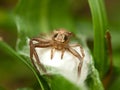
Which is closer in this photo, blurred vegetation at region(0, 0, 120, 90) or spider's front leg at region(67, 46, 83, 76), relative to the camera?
spider's front leg at region(67, 46, 83, 76)

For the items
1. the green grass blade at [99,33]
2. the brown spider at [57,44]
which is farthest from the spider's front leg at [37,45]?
the green grass blade at [99,33]

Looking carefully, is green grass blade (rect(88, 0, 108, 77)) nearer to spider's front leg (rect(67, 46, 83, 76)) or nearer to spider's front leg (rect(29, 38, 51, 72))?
Answer: spider's front leg (rect(67, 46, 83, 76))

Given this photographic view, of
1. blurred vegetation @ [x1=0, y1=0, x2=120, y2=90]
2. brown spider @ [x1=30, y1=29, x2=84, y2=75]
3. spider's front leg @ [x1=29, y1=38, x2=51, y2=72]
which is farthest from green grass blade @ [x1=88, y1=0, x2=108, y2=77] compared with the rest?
blurred vegetation @ [x1=0, y1=0, x2=120, y2=90]

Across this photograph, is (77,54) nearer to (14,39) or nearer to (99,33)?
(99,33)

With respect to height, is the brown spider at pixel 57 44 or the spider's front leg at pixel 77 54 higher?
the brown spider at pixel 57 44

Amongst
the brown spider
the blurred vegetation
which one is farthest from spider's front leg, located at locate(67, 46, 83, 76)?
the blurred vegetation

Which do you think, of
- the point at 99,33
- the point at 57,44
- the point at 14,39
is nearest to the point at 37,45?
the point at 57,44

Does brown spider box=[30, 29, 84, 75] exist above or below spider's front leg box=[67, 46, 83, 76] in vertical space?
above

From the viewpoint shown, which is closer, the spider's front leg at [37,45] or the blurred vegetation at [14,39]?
the spider's front leg at [37,45]

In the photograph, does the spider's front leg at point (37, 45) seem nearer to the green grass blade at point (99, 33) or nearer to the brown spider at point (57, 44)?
the brown spider at point (57, 44)
